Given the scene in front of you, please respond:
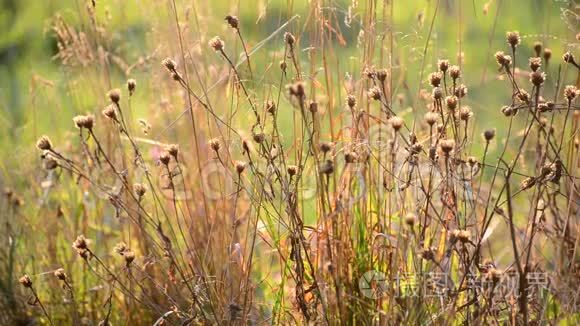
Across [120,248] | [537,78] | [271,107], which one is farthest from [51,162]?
[537,78]

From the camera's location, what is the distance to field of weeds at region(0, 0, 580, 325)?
175 centimetres

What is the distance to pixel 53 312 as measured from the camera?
248 cm

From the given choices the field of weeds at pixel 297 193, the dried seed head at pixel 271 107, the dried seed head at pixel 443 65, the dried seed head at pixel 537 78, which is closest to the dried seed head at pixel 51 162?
the field of weeds at pixel 297 193

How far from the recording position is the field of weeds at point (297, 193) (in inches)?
68.8

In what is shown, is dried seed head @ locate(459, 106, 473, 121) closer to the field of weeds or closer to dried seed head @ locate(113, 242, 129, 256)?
the field of weeds

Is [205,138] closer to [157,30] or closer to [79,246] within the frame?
[157,30]

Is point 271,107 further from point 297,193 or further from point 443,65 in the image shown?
point 443,65

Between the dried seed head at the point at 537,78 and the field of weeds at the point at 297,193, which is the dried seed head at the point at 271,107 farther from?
the dried seed head at the point at 537,78

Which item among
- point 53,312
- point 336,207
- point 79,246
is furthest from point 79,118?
point 53,312

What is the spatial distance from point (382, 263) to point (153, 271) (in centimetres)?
75

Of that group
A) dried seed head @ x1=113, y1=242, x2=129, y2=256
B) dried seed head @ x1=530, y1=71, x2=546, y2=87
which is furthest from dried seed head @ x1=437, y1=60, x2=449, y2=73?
dried seed head @ x1=113, y1=242, x2=129, y2=256

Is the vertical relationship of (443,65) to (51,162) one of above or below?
above

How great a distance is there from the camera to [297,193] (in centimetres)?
187

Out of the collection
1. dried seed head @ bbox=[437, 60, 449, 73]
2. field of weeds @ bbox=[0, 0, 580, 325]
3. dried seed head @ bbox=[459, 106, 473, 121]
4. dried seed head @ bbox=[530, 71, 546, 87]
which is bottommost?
field of weeds @ bbox=[0, 0, 580, 325]
